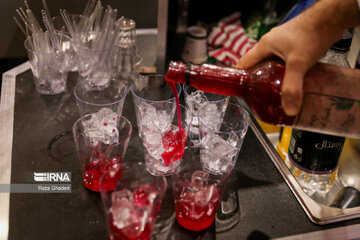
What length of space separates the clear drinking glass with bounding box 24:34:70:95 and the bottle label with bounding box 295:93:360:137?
34.8 inches

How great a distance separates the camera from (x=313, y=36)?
0.88 meters

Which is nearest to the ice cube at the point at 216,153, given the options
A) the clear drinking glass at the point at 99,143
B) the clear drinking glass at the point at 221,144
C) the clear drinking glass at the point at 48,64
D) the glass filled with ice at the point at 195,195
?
the clear drinking glass at the point at 221,144

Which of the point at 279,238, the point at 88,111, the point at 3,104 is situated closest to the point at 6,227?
the point at 88,111

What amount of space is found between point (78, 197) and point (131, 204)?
266 millimetres

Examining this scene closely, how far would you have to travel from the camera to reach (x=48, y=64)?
4.60ft

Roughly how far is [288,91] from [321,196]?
604 millimetres

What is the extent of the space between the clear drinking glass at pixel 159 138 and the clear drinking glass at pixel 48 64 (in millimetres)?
416

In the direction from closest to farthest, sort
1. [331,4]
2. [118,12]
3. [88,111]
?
1. [331,4]
2. [88,111]
3. [118,12]

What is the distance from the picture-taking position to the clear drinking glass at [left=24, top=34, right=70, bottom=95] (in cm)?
137

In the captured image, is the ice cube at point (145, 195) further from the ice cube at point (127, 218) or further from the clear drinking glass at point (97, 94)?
the clear drinking glass at point (97, 94)

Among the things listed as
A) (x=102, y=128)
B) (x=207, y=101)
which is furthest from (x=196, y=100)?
(x=102, y=128)

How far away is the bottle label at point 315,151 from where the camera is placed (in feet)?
3.78

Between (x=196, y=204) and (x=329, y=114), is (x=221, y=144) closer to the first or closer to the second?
(x=196, y=204)

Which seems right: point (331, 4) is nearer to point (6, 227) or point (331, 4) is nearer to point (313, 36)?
point (313, 36)
